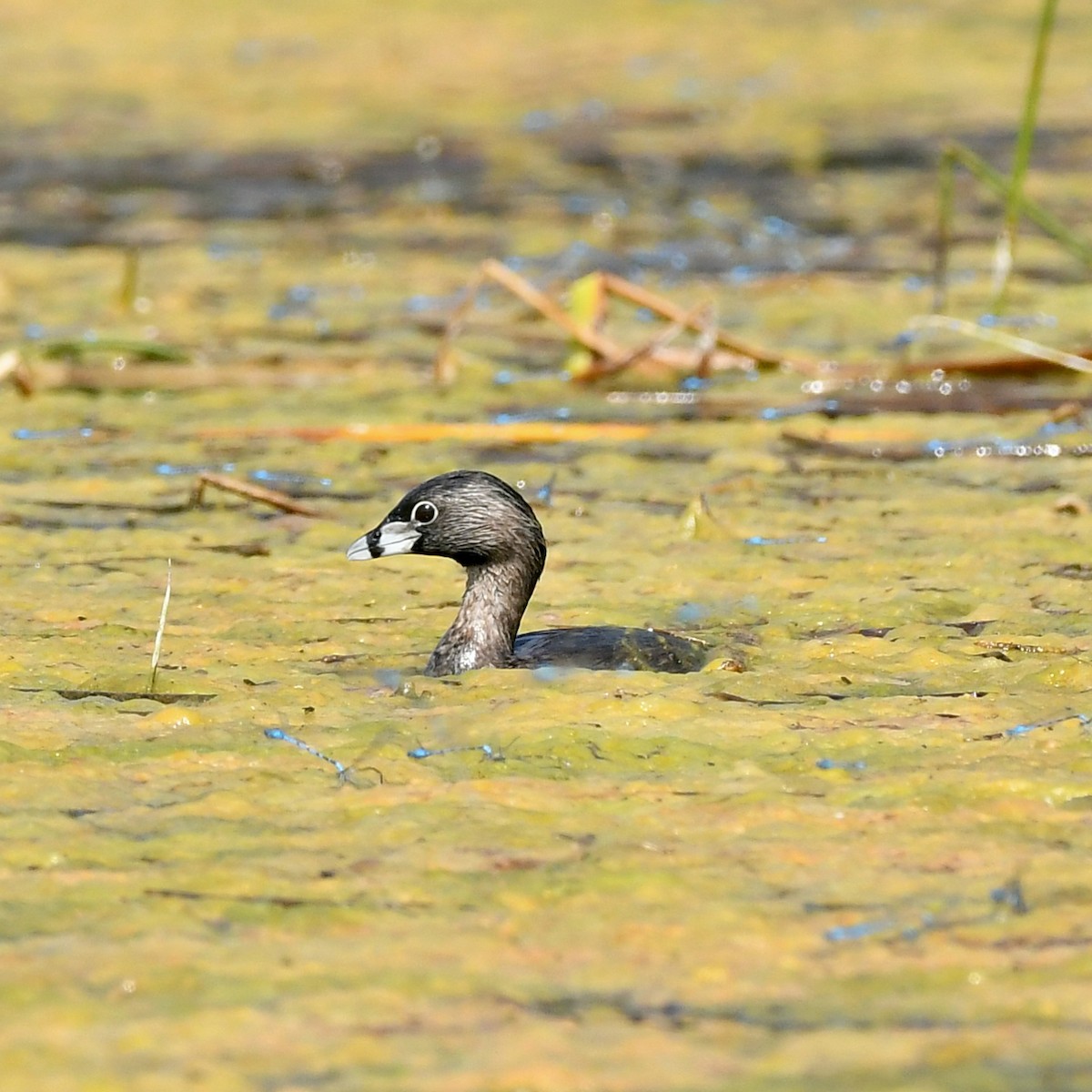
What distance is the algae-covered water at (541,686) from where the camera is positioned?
2863mm

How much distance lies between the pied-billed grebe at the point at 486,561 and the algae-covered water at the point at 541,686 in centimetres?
12

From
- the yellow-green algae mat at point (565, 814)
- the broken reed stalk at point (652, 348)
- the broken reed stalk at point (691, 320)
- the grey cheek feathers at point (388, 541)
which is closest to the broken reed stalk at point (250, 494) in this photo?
the yellow-green algae mat at point (565, 814)

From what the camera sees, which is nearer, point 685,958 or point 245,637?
point 685,958

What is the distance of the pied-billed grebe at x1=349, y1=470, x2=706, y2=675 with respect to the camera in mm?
4520

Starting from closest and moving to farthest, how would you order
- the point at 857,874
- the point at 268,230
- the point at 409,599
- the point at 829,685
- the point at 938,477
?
1. the point at 857,874
2. the point at 829,685
3. the point at 409,599
4. the point at 938,477
5. the point at 268,230

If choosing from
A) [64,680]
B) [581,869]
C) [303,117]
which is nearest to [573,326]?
[64,680]

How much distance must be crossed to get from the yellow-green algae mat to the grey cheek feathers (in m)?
0.21

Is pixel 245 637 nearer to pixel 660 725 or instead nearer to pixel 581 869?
pixel 660 725

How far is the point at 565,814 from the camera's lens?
360 cm

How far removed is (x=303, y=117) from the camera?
550 inches

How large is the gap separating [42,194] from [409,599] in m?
7.32

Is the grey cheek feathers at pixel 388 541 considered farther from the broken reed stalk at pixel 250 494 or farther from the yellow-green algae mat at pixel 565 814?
the broken reed stalk at pixel 250 494

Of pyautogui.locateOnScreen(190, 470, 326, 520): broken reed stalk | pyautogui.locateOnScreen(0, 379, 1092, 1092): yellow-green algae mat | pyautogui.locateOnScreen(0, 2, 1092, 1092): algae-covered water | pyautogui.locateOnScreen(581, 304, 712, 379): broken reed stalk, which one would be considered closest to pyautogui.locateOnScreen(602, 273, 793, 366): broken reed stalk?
pyautogui.locateOnScreen(581, 304, 712, 379): broken reed stalk

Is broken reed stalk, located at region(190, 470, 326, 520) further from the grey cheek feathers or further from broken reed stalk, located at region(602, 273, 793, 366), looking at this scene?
broken reed stalk, located at region(602, 273, 793, 366)
